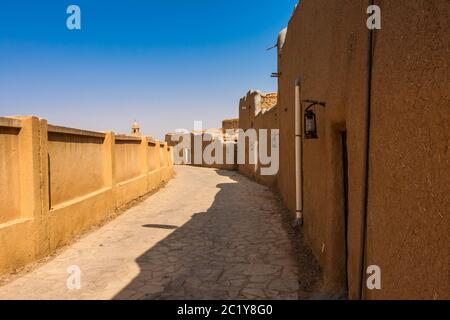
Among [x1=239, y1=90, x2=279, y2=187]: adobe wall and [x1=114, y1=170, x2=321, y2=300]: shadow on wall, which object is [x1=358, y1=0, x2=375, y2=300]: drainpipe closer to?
[x1=114, y1=170, x2=321, y2=300]: shadow on wall

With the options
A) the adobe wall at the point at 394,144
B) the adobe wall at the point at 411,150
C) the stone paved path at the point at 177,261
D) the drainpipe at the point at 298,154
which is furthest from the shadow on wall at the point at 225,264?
the adobe wall at the point at 411,150

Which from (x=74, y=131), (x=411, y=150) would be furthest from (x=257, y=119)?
(x=411, y=150)

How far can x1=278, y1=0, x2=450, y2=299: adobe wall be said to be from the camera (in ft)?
5.59

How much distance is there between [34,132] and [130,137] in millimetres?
Answer: 6700

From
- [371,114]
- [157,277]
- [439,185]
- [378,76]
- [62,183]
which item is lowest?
[157,277]

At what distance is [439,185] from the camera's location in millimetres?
1672

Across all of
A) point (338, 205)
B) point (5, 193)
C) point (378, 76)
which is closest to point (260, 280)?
point (338, 205)

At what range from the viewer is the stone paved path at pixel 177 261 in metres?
4.49

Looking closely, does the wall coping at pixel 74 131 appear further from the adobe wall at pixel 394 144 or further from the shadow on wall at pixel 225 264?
the adobe wall at pixel 394 144

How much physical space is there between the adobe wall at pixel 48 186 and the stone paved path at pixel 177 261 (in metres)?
0.40

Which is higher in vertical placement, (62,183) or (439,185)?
(439,185)

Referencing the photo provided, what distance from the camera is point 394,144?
2268 mm

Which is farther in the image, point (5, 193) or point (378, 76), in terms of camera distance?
point (5, 193)
